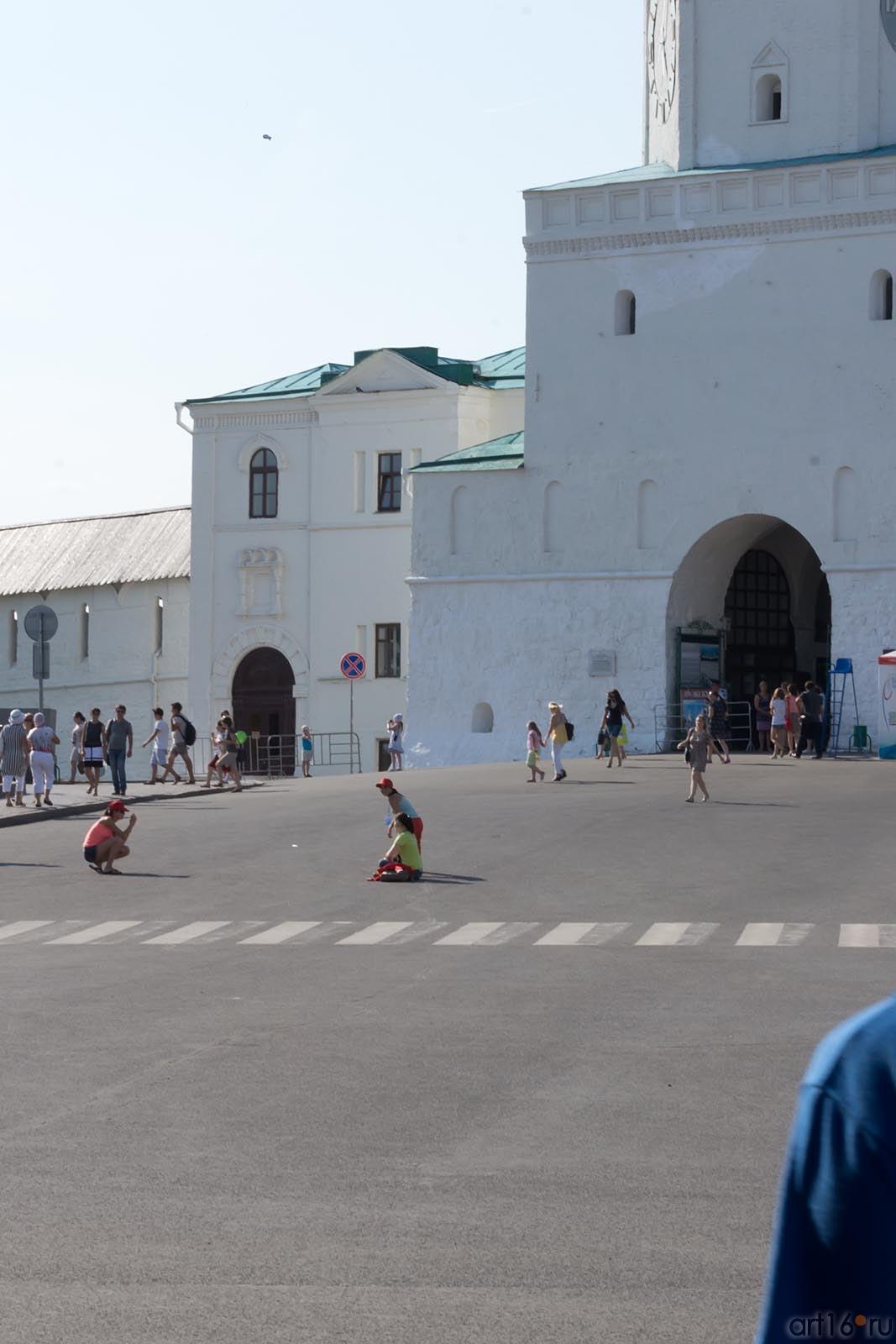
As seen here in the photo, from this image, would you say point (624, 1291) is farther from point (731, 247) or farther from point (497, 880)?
point (731, 247)

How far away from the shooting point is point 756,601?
53188mm

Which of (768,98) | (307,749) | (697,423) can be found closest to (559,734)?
(697,423)

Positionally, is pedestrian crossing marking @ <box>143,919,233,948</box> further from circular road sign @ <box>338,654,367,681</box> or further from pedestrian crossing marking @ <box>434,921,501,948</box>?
circular road sign @ <box>338,654,367,681</box>

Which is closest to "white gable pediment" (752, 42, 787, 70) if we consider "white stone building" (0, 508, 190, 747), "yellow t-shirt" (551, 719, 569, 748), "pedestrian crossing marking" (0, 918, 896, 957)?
"yellow t-shirt" (551, 719, 569, 748)

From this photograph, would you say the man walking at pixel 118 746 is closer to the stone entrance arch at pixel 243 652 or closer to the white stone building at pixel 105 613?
the stone entrance arch at pixel 243 652

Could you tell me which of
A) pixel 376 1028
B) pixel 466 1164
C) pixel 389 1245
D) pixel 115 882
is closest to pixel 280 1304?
pixel 389 1245

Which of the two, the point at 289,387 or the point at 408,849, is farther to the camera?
the point at 289,387

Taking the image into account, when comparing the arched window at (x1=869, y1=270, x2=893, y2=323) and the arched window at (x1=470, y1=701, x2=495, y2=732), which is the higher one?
the arched window at (x1=869, y1=270, x2=893, y2=323)

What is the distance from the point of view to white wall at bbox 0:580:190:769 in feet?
212

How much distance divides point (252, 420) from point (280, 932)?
1776 inches

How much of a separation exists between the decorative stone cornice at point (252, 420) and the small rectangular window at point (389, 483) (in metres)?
2.51

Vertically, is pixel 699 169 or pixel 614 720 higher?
pixel 699 169

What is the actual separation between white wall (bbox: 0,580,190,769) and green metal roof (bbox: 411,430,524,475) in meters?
13.1

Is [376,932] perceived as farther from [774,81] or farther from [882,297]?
[774,81]
